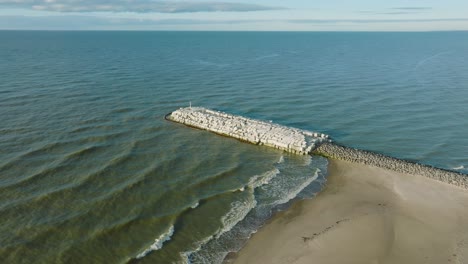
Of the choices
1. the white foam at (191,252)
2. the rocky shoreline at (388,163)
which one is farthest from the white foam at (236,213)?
the rocky shoreline at (388,163)

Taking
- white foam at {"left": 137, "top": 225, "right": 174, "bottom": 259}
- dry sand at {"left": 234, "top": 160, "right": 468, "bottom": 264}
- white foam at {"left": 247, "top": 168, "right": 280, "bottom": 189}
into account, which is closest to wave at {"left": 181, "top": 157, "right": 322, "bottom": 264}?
white foam at {"left": 247, "top": 168, "right": 280, "bottom": 189}

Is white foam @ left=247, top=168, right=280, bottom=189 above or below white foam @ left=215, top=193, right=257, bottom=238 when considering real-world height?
above

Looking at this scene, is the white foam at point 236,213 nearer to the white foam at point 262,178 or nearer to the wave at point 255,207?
the wave at point 255,207

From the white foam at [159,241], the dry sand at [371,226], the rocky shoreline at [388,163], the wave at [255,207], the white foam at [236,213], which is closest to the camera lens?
the dry sand at [371,226]

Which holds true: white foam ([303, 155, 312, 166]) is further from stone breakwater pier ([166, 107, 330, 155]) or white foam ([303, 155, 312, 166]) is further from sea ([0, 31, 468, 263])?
stone breakwater pier ([166, 107, 330, 155])

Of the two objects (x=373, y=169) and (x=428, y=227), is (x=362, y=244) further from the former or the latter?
(x=373, y=169)

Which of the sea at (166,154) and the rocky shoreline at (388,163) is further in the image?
the rocky shoreline at (388,163)

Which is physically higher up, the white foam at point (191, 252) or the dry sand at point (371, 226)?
the dry sand at point (371, 226)

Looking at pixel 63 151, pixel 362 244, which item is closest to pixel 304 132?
pixel 362 244
